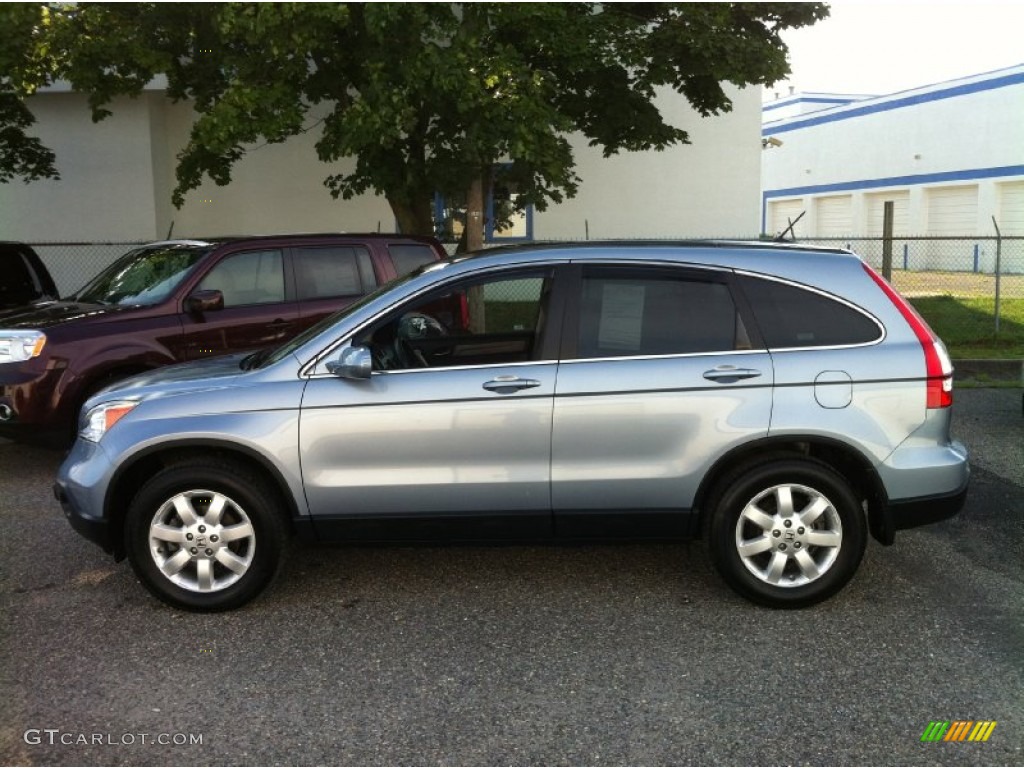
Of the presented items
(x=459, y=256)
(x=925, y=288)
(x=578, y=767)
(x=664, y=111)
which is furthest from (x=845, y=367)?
(x=925, y=288)

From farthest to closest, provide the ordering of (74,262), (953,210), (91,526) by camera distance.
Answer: (953,210) → (74,262) → (91,526)

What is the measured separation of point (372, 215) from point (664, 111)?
5.97m

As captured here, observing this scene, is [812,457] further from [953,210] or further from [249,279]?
[953,210]

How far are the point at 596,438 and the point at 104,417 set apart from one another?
239 centimetres

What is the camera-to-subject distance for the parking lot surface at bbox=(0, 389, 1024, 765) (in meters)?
3.35

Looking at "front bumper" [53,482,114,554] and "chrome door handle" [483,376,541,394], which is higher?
"chrome door handle" [483,376,541,394]

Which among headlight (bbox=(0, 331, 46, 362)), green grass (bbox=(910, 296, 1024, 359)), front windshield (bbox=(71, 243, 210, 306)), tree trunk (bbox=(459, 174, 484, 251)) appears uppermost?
tree trunk (bbox=(459, 174, 484, 251))

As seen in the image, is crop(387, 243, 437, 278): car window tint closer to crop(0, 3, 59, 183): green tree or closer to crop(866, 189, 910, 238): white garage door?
crop(0, 3, 59, 183): green tree

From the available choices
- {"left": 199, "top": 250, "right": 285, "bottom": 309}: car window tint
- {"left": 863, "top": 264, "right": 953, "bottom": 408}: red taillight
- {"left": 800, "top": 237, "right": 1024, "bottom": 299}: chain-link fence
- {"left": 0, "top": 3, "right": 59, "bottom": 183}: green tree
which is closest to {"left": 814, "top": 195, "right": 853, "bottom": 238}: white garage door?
{"left": 800, "top": 237, "right": 1024, "bottom": 299}: chain-link fence

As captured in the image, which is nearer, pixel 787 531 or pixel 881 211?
pixel 787 531

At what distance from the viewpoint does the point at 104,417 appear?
4691 mm

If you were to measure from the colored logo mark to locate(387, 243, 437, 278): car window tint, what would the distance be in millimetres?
5721

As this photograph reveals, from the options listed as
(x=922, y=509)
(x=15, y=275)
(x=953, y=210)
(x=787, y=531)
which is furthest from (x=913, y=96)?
(x=787, y=531)

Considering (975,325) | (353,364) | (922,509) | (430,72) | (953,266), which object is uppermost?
(430,72)
